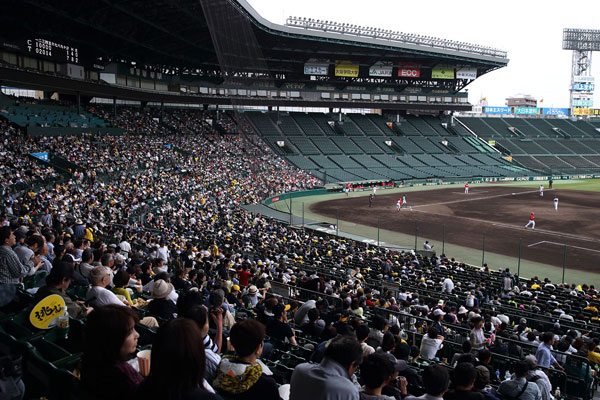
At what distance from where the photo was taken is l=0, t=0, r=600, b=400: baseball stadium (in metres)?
4.75

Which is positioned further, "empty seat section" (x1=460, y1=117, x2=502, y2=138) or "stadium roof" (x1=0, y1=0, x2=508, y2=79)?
"empty seat section" (x1=460, y1=117, x2=502, y2=138)

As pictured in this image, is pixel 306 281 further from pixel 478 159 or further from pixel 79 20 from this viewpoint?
pixel 478 159

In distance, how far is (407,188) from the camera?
6209 cm

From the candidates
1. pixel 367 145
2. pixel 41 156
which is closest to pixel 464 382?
pixel 41 156

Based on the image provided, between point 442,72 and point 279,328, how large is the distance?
79167 millimetres

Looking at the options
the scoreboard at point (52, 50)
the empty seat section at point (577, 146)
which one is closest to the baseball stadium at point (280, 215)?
the scoreboard at point (52, 50)

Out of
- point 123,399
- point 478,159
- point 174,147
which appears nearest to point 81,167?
point 174,147

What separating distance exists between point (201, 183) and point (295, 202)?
11.5 m

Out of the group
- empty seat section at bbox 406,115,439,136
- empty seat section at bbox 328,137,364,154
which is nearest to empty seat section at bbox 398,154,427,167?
empty seat section at bbox 328,137,364,154

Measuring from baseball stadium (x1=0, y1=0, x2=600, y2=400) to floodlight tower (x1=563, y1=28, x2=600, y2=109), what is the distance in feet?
1.72

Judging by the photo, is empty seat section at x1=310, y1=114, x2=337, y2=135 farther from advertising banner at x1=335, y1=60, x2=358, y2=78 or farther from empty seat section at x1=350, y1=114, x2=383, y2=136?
advertising banner at x1=335, y1=60, x2=358, y2=78

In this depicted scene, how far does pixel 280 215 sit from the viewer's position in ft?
121

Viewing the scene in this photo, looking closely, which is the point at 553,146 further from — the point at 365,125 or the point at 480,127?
the point at 365,125

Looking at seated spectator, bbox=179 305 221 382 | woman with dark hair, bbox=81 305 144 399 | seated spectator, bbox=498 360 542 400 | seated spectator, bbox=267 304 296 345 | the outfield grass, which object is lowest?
the outfield grass
